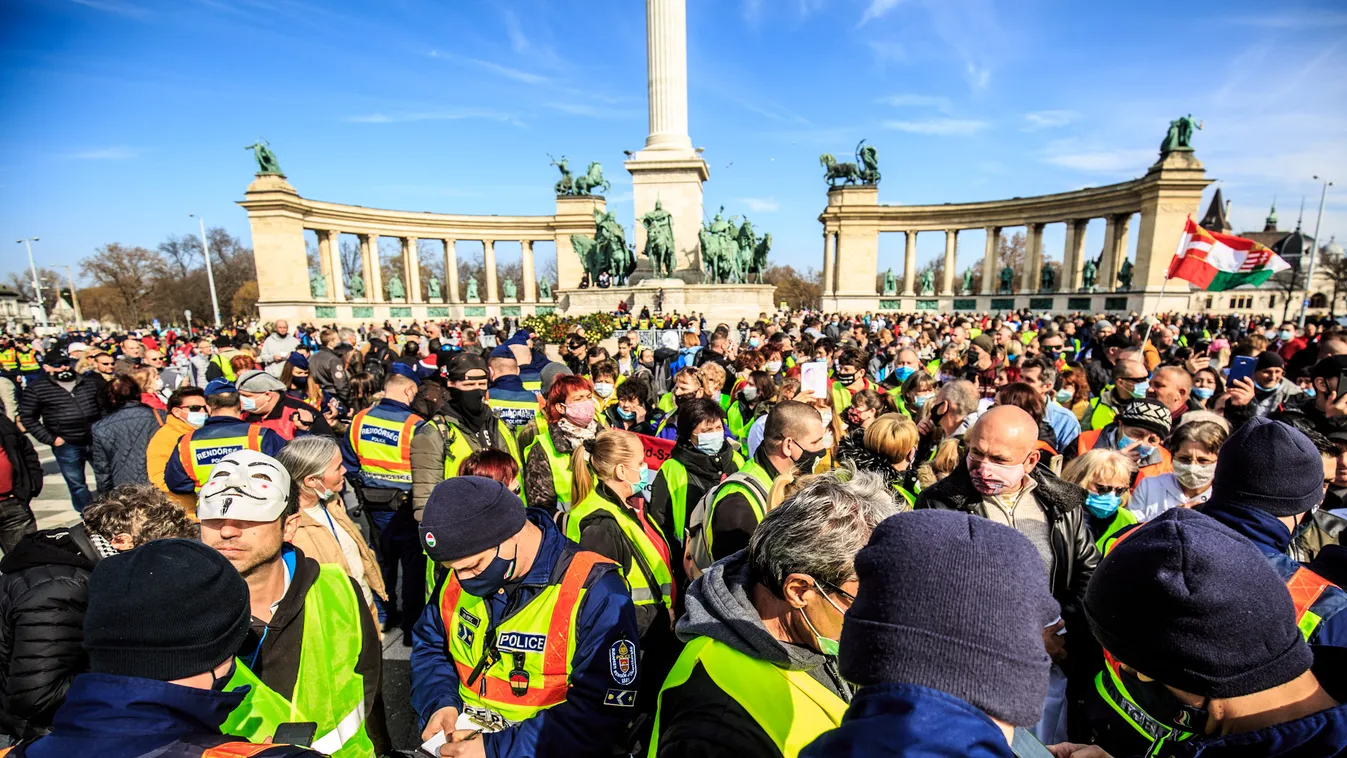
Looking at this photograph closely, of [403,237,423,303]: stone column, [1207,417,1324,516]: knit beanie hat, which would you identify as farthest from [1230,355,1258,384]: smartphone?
[403,237,423,303]: stone column

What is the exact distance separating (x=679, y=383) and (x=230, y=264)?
263 ft

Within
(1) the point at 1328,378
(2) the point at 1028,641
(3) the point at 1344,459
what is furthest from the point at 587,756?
(1) the point at 1328,378

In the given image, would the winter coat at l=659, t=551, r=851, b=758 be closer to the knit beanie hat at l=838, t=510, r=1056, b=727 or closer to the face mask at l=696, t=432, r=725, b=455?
the knit beanie hat at l=838, t=510, r=1056, b=727

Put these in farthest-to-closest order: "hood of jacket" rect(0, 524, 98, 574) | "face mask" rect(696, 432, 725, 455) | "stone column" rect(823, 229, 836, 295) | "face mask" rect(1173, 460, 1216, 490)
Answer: "stone column" rect(823, 229, 836, 295), "face mask" rect(696, 432, 725, 455), "face mask" rect(1173, 460, 1216, 490), "hood of jacket" rect(0, 524, 98, 574)

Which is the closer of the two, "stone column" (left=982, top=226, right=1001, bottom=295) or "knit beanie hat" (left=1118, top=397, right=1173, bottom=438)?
"knit beanie hat" (left=1118, top=397, right=1173, bottom=438)

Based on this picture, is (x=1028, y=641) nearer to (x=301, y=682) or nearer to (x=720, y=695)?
(x=720, y=695)

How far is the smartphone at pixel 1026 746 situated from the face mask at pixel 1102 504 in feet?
6.72

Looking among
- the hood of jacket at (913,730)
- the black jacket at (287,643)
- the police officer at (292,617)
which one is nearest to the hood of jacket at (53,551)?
the police officer at (292,617)

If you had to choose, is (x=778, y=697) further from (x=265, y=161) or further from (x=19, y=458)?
(x=265, y=161)

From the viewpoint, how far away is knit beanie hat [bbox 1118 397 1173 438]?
3840mm

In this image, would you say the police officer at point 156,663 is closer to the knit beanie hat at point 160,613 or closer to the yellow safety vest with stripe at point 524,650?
the knit beanie hat at point 160,613

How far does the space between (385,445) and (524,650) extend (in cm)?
283

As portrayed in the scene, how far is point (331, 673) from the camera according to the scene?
2.17 metres

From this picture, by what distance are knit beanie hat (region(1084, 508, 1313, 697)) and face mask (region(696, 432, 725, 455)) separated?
258 centimetres
